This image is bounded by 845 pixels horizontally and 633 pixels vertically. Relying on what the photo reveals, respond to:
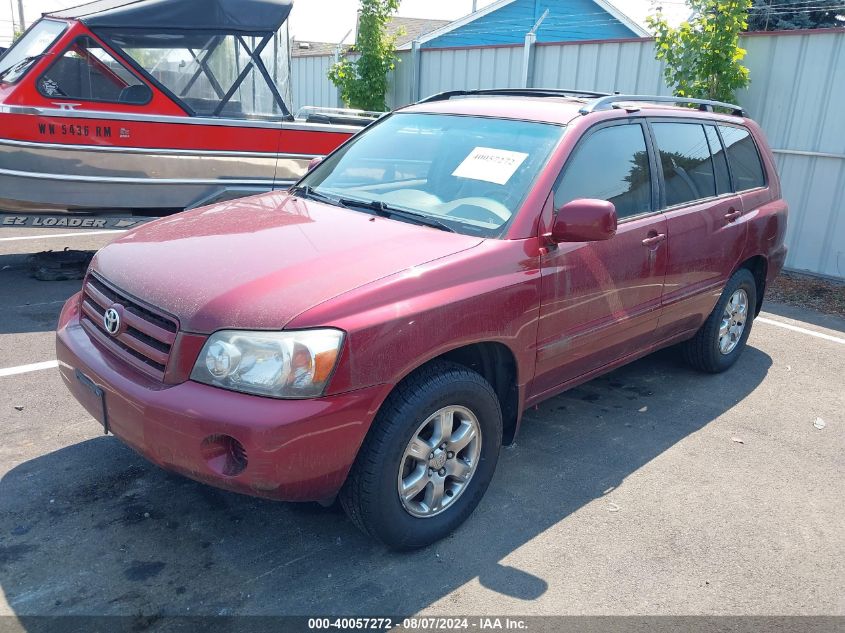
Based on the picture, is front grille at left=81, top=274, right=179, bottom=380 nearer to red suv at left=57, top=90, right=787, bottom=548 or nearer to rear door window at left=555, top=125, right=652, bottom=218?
red suv at left=57, top=90, right=787, bottom=548

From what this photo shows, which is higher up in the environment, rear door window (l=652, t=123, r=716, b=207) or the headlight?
rear door window (l=652, t=123, r=716, b=207)

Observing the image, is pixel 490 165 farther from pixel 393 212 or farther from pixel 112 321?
pixel 112 321

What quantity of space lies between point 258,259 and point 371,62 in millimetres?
11043

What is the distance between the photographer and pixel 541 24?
70.5ft

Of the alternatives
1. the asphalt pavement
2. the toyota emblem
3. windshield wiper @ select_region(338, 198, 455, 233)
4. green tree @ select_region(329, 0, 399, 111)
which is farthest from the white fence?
the toyota emblem

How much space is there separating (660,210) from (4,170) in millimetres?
5292

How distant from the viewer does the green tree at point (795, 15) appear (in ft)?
58.3

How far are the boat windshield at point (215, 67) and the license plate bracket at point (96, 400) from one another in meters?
4.60

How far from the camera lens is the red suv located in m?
2.64

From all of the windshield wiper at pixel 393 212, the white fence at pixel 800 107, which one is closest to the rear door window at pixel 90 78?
the windshield wiper at pixel 393 212

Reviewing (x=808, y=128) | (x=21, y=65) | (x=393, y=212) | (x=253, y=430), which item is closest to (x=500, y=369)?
(x=393, y=212)

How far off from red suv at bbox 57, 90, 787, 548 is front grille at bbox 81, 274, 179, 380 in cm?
1

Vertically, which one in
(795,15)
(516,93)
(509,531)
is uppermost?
(795,15)

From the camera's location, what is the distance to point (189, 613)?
8.86 ft
